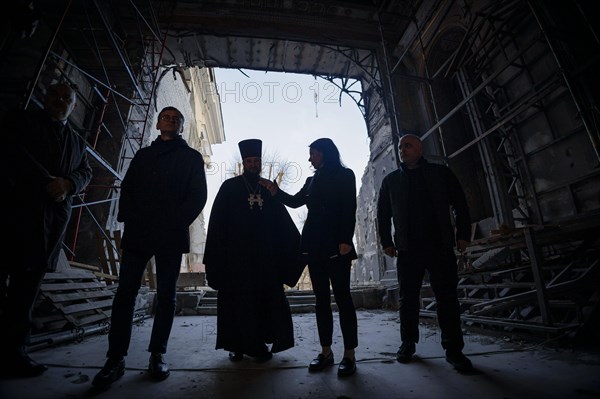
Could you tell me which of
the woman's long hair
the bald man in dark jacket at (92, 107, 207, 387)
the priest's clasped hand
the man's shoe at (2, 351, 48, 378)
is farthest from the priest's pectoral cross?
the man's shoe at (2, 351, 48, 378)

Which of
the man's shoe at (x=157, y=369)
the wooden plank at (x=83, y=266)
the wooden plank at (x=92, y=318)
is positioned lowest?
the man's shoe at (x=157, y=369)

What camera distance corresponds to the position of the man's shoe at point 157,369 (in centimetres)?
186

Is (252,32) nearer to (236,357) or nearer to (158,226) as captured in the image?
(158,226)

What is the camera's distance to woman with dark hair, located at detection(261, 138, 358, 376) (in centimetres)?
228

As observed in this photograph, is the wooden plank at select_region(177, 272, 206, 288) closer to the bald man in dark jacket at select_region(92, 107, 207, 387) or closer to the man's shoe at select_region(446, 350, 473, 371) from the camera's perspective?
the bald man in dark jacket at select_region(92, 107, 207, 387)

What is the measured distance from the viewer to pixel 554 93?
5.55 metres

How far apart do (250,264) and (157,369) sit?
3.29 feet

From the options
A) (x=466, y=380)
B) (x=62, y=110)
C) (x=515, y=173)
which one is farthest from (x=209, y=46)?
(x=466, y=380)

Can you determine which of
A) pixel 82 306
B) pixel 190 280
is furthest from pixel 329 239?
pixel 190 280

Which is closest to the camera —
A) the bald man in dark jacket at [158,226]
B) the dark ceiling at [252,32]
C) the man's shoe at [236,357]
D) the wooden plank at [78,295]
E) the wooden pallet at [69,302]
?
the bald man in dark jacket at [158,226]

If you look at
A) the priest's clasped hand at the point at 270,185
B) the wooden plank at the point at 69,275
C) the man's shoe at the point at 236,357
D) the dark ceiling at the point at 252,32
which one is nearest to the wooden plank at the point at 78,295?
the wooden plank at the point at 69,275

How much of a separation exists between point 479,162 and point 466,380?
7259 mm

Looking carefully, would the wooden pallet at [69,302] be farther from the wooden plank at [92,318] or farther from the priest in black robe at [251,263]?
the priest in black robe at [251,263]

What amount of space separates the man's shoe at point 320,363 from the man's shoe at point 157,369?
3.17ft
